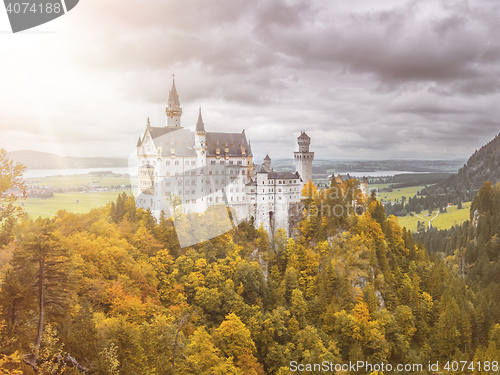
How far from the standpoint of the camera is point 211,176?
66.2 meters

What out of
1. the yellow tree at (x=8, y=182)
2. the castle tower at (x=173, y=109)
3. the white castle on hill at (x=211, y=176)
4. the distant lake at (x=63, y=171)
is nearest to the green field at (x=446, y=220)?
the white castle on hill at (x=211, y=176)

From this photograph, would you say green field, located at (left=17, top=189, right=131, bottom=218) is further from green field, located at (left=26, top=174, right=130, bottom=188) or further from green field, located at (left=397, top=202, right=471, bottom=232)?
green field, located at (left=397, top=202, right=471, bottom=232)

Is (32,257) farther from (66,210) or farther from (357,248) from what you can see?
(357,248)

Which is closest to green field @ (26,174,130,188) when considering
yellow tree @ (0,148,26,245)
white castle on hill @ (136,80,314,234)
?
white castle on hill @ (136,80,314,234)

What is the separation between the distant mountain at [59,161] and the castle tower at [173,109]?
13844mm

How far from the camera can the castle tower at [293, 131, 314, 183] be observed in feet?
236

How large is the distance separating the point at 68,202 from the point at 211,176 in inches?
986

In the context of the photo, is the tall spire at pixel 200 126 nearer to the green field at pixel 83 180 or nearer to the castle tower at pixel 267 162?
the castle tower at pixel 267 162

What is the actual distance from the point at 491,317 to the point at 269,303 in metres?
38.1

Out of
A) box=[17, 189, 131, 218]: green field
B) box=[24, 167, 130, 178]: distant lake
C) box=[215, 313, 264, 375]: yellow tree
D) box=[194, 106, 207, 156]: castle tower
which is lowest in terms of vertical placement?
box=[215, 313, 264, 375]: yellow tree

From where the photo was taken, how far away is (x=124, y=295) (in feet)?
115

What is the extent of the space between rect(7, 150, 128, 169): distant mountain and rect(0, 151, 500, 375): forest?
18.8 feet

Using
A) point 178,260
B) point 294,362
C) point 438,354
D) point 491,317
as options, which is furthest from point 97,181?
point 491,317

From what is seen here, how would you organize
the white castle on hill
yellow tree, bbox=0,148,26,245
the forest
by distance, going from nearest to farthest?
yellow tree, bbox=0,148,26,245, the forest, the white castle on hill
